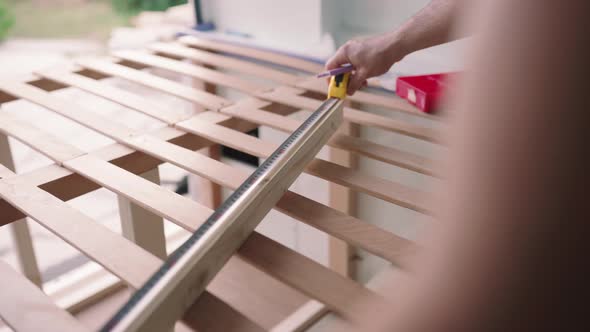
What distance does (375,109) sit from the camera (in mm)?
1139

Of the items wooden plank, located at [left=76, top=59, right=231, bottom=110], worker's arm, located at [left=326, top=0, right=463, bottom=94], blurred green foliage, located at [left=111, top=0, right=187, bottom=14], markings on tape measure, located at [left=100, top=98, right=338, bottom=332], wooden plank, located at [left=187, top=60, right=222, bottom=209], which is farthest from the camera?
blurred green foliage, located at [left=111, top=0, right=187, bottom=14]

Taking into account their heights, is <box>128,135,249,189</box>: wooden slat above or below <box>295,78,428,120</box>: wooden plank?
below

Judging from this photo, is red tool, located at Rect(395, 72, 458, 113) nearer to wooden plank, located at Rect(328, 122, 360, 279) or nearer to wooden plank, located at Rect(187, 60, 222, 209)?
wooden plank, located at Rect(328, 122, 360, 279)

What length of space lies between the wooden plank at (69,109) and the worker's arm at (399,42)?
0.37 meters

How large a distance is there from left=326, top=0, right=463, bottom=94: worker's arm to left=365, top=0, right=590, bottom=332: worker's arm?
2.03 ft

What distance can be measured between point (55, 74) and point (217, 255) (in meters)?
0.82

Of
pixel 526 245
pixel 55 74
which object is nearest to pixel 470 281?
pixel 526 245

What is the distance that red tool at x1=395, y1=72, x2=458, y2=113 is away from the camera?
0.86m

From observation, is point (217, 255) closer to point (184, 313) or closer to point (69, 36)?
point (184, 313)

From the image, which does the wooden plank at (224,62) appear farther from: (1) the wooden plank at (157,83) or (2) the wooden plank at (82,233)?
(2) the wooden plank at (82,233)

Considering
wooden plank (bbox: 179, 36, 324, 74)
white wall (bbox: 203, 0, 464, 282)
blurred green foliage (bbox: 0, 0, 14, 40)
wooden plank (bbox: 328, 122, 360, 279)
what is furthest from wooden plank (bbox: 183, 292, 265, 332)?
blurred green foliage (bbox: 0, 0, 14, 40)

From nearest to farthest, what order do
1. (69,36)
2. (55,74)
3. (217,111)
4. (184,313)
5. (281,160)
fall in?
(184,313)
(281,160)
(217,111)
(55,74)
(69,36)

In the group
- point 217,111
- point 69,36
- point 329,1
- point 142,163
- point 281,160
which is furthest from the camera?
point 69,36

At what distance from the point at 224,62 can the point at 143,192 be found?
0.63 metres
